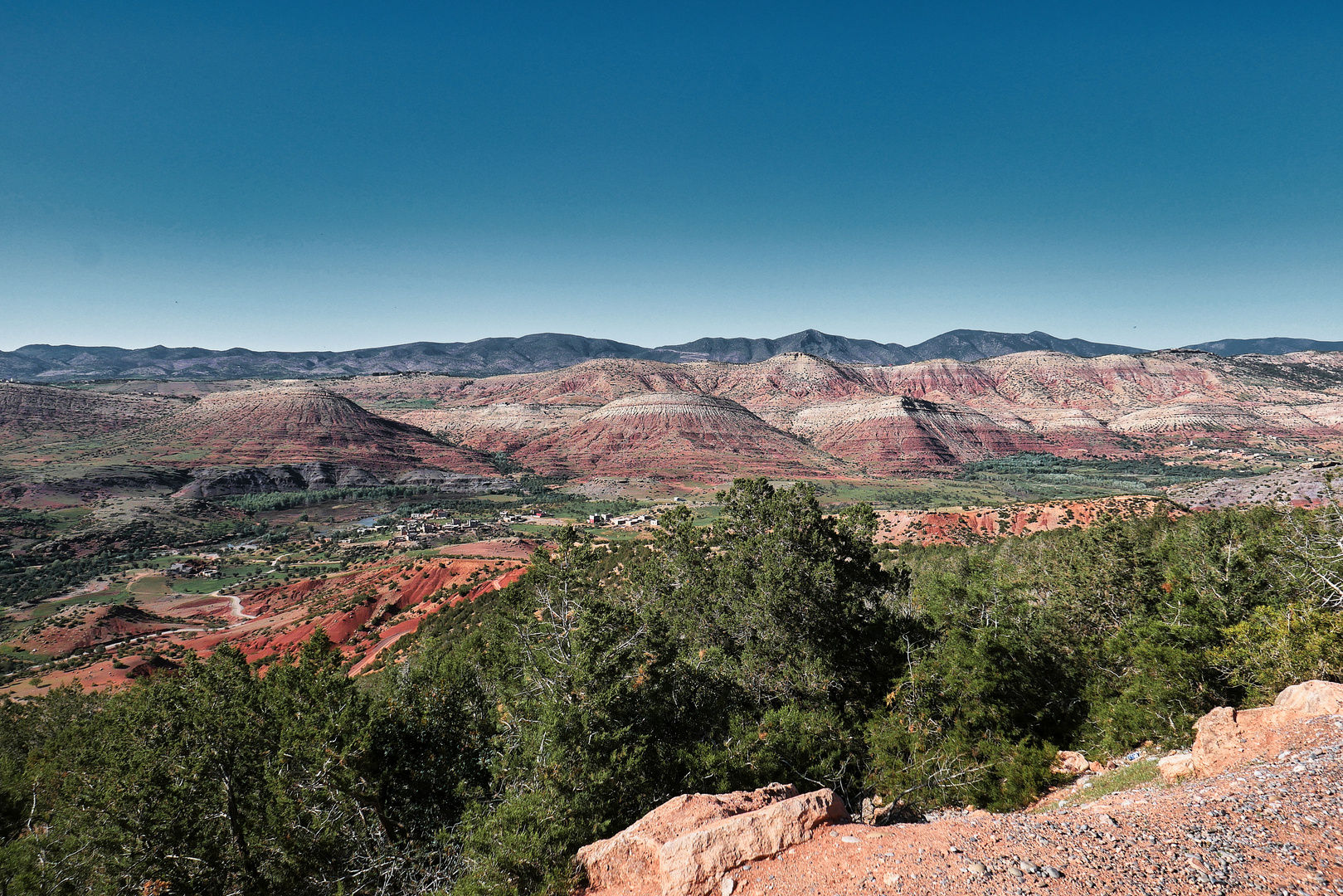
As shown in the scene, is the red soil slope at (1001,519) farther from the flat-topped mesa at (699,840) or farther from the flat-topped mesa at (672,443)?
the flat-topped mesa at (672,443)

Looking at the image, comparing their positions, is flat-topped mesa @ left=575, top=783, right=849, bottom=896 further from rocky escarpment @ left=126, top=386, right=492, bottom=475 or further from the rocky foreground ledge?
rocky escarpment @ left=126, top=386, right=492, bottom=475

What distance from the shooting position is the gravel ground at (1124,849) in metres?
7.35

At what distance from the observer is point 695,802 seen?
35.3 feet

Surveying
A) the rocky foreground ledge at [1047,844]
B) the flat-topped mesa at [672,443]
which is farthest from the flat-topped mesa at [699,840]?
the flat-topped mesa at [672,443]

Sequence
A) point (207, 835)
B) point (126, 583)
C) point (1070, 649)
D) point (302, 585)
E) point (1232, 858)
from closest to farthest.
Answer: point (1232, 858) < point (207, 835) < point (1070, 649) < point (302, 585) < point (126, 583)

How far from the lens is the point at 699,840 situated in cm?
930

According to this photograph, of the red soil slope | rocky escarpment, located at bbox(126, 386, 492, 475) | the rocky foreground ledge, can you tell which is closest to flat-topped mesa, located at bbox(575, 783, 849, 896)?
the rocky foreground ledge

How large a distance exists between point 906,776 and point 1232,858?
831 cm

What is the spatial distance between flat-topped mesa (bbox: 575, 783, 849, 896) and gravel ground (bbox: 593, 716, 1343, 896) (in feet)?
0.77

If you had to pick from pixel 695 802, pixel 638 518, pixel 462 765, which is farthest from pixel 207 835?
pixel 638 518

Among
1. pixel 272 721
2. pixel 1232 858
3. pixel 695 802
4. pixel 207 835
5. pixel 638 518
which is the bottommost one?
pixel 638 518

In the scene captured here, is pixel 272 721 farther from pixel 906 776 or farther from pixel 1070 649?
pixel 1070 649

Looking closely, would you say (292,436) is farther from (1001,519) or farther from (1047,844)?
(1047,844)

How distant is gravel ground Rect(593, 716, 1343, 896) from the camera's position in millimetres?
7348
